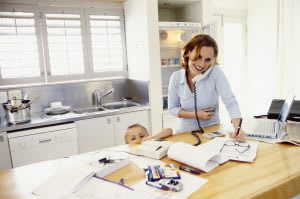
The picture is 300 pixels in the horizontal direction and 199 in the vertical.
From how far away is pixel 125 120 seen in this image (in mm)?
3010

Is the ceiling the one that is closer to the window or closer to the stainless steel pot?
the window

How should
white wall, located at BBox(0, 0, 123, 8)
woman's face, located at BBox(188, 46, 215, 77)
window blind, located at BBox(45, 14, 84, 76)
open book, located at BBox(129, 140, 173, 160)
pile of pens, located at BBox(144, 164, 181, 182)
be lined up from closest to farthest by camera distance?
pile of pens, located at BBox(144, 164, 181, 182), open book, located at BBox(129, 140, 173, 160), woman's face, located at BBox(188, 46, 215, 77), white wall, located at BBox(0, 0, 123, 8), window blind, located at BBox(45, 14, 84, 76)

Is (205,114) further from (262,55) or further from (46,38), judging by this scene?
(262,55)

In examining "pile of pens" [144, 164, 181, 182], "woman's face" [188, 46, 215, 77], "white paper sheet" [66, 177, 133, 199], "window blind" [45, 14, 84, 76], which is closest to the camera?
"white paper sheet" [66, 177, 133, 199]

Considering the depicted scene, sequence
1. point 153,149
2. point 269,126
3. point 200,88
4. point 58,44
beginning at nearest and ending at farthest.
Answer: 1. point 153,149
2. point 269,126
3. point 200,88
4. point 58,44

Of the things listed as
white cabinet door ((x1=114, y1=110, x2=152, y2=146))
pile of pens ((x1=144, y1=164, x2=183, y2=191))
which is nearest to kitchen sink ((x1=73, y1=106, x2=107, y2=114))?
white cabinet door ((x1=114, y1=110, x2=152, y2=146))

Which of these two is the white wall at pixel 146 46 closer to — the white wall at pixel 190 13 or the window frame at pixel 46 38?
the window frame at pixel 46 38

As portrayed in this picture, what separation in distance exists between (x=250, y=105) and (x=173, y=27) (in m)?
2.08

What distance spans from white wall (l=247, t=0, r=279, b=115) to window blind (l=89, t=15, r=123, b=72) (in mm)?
2138

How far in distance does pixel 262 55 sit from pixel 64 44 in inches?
115

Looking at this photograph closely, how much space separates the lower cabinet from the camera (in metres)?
2.79

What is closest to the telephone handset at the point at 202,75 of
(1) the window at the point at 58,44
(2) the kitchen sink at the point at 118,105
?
(2) the kitchen sink at the point at 118,105

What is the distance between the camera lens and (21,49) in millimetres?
2916

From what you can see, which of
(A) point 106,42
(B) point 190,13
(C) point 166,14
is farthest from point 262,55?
(A) point 106,42
